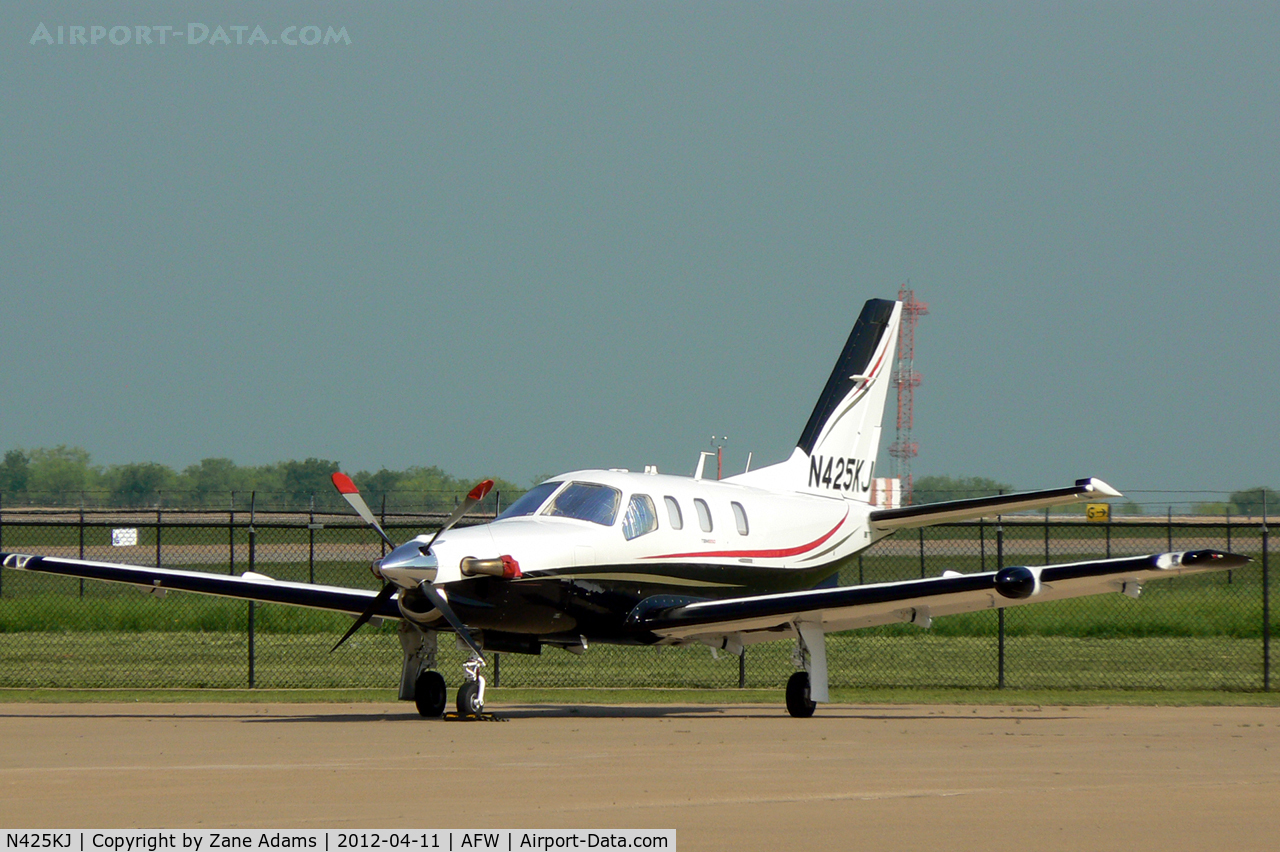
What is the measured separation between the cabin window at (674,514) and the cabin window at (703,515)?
35 cm

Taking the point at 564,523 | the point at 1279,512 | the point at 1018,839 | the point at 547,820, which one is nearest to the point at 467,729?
the point at 564,523

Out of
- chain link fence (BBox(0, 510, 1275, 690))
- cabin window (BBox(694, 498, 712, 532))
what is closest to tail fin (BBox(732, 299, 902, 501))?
chain link fence (BBox(0, 510, 1275, 690))

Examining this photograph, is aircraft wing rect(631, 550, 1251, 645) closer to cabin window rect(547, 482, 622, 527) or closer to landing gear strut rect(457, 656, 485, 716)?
cabin window rect(547, 482, 622, 527)

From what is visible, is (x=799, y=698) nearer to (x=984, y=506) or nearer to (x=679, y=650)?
(x=984, y=506)

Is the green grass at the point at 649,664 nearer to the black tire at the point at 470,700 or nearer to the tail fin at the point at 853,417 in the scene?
the tail fin at the point at 853,417

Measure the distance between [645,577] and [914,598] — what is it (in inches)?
126

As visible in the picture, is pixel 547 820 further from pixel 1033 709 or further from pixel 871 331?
pixel 871 331

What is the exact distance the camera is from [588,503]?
16.9m

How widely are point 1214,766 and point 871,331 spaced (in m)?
11.1

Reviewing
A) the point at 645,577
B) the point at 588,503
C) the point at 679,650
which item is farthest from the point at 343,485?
the point at 679,650
